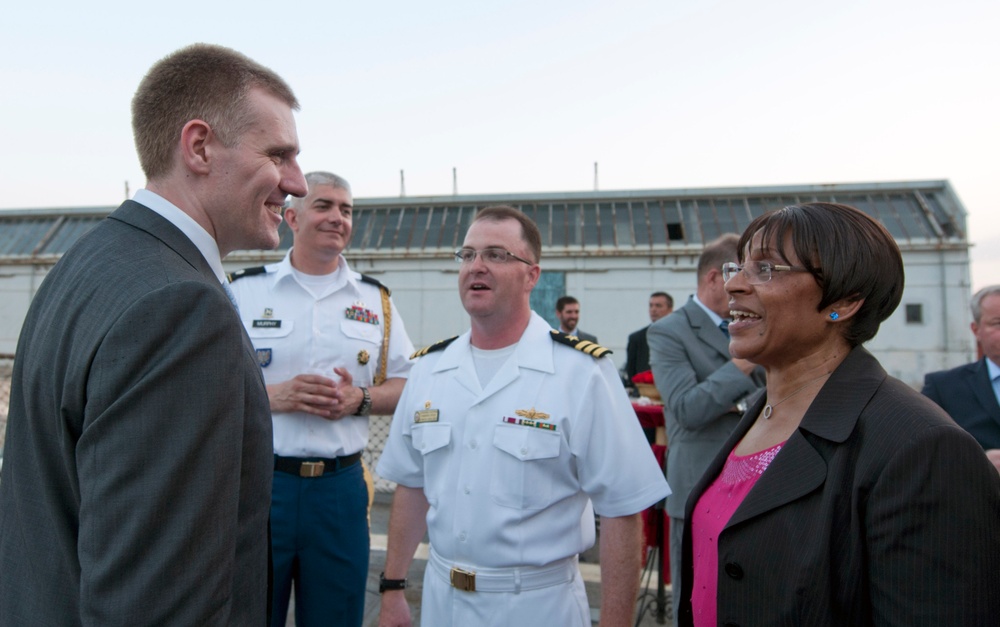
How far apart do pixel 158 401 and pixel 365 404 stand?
2108 millimetres

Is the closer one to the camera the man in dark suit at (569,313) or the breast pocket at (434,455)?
the breast pocket at (434,455)

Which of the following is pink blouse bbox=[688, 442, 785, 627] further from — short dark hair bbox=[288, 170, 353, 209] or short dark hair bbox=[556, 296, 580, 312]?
short dark hair bbox=[556, 296, 580, 312]

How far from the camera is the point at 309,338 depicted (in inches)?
129

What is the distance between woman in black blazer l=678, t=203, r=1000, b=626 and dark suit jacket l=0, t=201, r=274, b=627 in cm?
123

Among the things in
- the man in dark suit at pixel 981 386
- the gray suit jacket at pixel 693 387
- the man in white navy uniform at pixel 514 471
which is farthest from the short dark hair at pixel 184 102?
the man in dark suit at pixel 981 386

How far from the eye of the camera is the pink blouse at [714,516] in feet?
5.83

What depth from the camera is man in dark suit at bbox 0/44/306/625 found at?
1145mm

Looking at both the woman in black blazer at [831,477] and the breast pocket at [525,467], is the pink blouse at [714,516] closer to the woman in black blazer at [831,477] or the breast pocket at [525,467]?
the woman in black blazer at [831,477]

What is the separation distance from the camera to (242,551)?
4.61ft

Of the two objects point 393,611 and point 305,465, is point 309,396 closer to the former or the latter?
point 305,465

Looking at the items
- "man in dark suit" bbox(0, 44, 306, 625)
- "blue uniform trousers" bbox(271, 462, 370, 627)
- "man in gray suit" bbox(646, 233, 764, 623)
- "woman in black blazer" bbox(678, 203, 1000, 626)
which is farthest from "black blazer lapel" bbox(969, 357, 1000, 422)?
"man in dark suit" bbox(0, 44, 306, 625)

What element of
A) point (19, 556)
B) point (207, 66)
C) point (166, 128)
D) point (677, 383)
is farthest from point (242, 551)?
point (677, 383)

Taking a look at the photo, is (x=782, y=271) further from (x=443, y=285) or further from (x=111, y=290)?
(x=443, y=285)

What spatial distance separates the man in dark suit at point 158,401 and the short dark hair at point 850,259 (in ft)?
4.67
